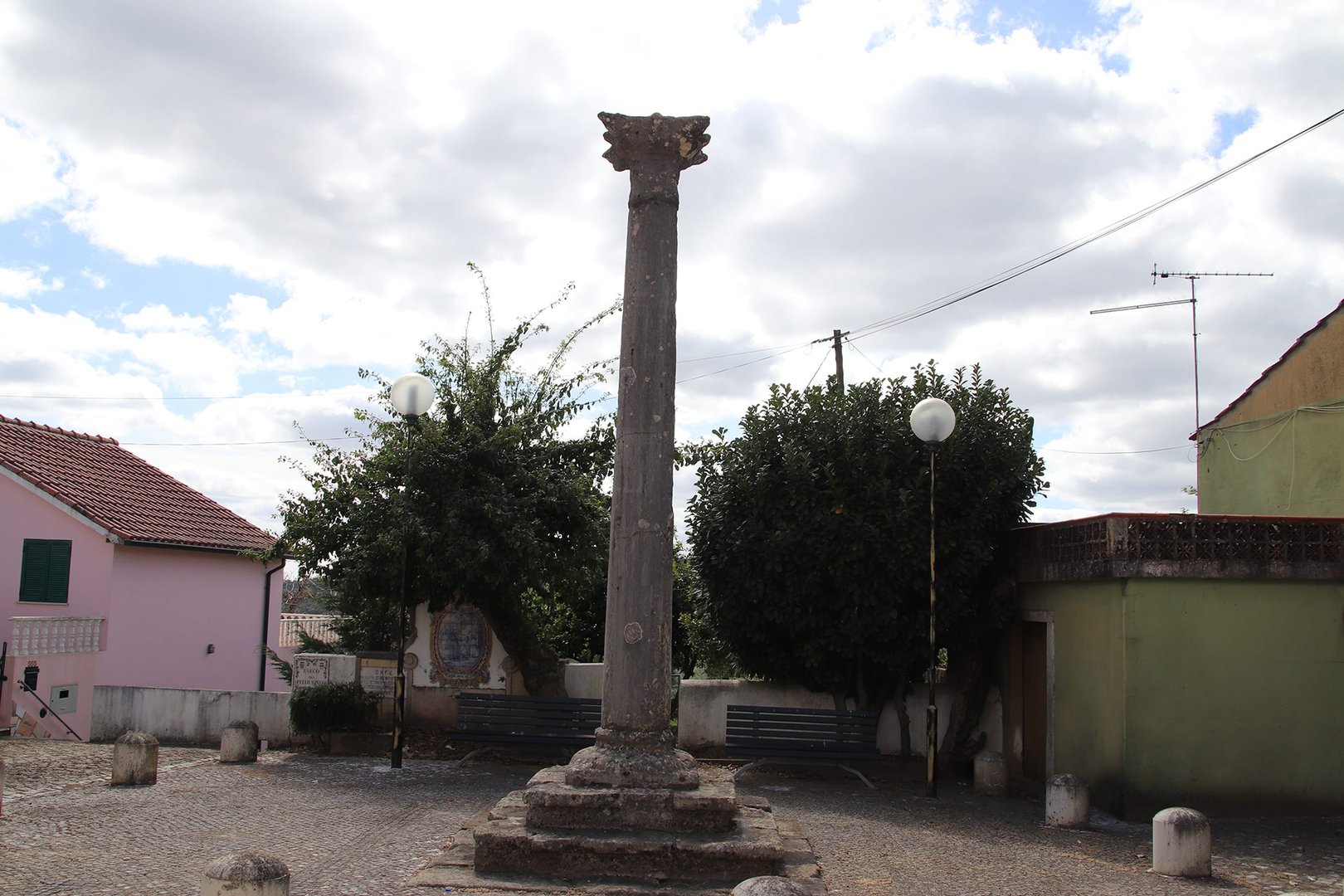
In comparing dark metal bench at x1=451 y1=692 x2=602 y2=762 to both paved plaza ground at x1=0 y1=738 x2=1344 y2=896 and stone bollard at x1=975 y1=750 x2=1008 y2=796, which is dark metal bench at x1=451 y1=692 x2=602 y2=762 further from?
stone bollard at x1=975 y1=750 x2=1008 y2=796

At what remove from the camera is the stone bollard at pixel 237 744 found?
37.1 ft

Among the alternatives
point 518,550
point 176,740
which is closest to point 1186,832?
point 518,550

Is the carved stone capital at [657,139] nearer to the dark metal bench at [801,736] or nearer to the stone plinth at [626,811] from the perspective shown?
the stone plinth at [626,811]

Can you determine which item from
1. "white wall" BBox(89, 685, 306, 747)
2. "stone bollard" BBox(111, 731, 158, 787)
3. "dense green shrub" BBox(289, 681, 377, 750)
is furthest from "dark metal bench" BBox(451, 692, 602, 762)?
"stone bollard" BBox(111, 731, 158, 787)

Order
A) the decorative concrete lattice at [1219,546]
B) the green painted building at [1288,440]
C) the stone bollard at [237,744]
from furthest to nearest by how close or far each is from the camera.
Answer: the green painted building at [1288,440]
the stone bollard at [237,744]
the decorative concrete lattice at [1219,546]

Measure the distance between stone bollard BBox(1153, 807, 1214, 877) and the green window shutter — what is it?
52.3 feet

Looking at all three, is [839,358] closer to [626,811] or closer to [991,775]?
[991,775]

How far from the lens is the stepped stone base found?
655cm

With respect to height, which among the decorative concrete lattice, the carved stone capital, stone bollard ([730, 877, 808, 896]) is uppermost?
the carved stone capital

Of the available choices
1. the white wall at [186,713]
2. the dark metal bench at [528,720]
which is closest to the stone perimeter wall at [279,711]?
the white wall at [186,713]

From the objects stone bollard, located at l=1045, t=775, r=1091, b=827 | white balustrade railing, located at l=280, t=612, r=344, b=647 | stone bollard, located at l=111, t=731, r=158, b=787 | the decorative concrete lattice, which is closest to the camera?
stone bollard, located at l=1045, t=775, r=1091, b=827

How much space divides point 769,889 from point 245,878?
2.43 metres

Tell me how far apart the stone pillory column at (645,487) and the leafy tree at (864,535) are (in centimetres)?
440

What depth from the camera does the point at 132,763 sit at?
9.87 metres
